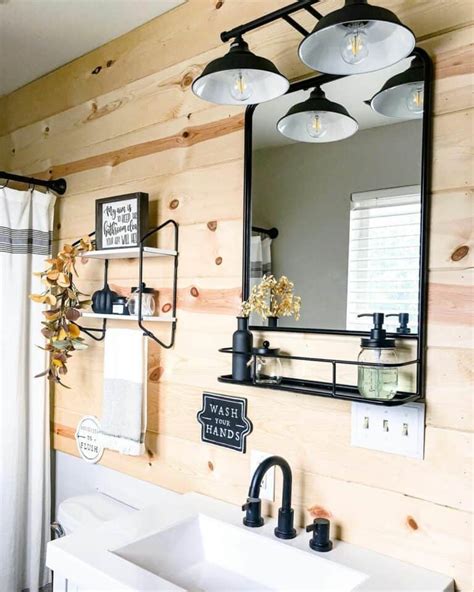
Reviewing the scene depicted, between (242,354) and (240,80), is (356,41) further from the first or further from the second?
(242,354)

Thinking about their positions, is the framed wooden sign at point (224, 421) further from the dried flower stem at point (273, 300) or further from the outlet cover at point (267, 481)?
the dried flower stem at point (273, 300)

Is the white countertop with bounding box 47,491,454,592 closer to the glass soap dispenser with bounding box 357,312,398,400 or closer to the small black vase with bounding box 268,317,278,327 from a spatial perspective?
the glass soap dispenser with bounding box 357,312,398,400

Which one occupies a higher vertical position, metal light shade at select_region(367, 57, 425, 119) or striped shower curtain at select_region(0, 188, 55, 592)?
metal light shade at select_region(367, 57, 425, 119)

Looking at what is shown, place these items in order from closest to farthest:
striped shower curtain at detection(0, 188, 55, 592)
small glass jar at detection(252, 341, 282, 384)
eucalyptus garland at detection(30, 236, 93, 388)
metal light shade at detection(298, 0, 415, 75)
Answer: metal light shade at detection(298, 0, 415, 75), small glass jar at detection(252, 341, 282, 384), eucalyptus garland at detection(30, 236, 93, 388), striped shower curtain at detection(0, 188, 55, 592)

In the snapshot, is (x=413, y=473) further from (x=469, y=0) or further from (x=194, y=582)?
(x=469, y=0)

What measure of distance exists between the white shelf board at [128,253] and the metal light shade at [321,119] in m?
0.55

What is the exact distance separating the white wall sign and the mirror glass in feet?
2.95

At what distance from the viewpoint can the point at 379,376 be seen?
1181 millimetres

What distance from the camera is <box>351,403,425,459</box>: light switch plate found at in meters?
1.20

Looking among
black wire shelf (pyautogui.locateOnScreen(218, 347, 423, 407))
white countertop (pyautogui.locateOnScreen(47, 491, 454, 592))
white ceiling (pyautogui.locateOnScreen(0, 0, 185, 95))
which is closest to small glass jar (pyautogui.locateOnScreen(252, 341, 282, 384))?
black wire shelf (pyautogui.locateOnScreen(218, 347, 423, 407))

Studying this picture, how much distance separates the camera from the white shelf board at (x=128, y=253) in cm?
170

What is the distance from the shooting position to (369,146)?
A: 4.26ft

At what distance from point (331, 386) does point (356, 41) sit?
0.79 metres

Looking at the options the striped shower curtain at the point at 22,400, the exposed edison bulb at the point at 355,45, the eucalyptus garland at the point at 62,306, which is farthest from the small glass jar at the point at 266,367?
the striped shower curtain at the point at 22,400
